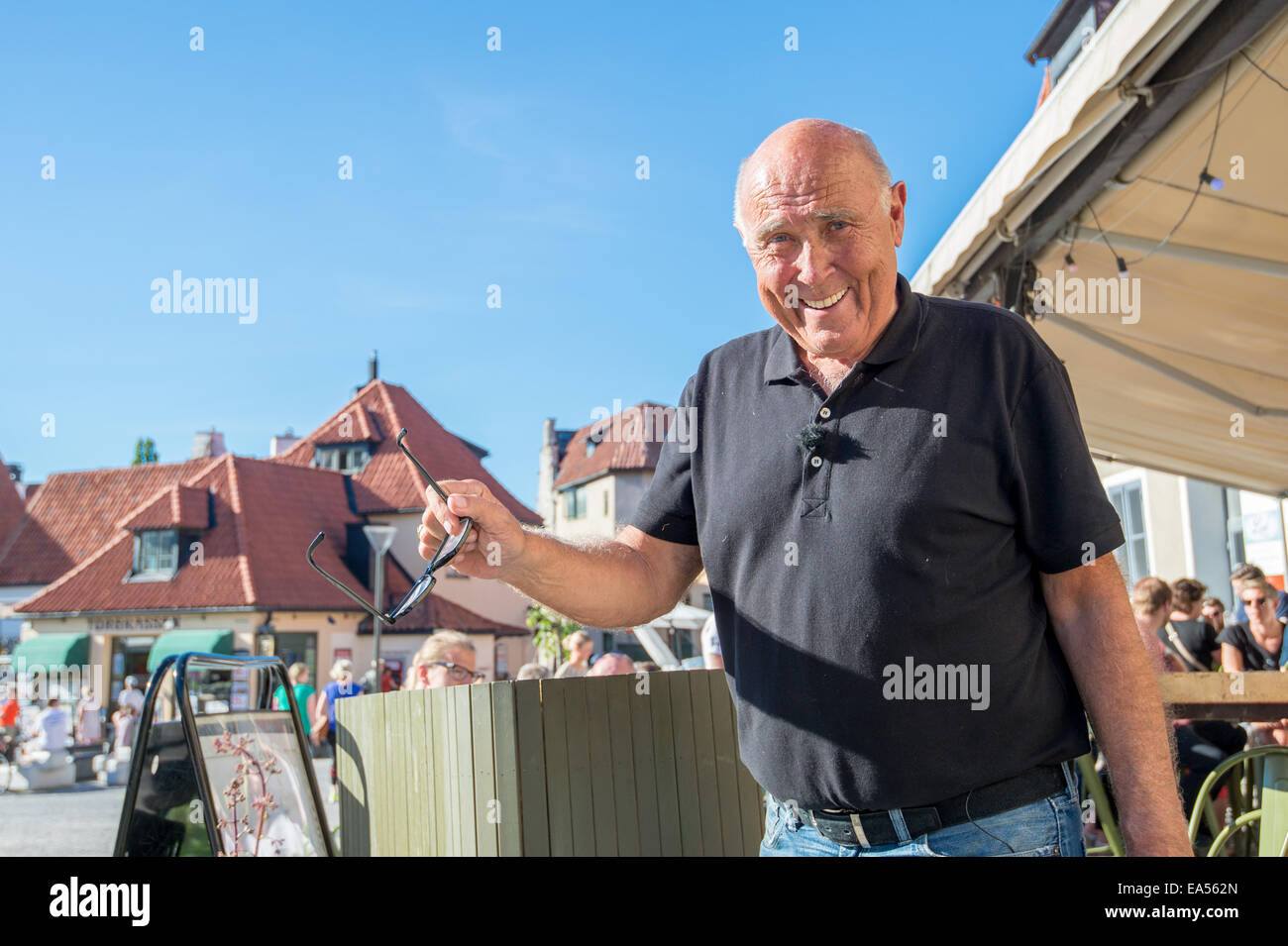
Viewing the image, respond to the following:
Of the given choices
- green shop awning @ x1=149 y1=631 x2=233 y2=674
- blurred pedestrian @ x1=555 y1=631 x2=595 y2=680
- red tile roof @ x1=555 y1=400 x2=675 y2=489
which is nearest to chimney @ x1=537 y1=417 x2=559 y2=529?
red tile roof @ x1=555 y1=400 x2=675 y2=489

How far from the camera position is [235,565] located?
33000 millimetres

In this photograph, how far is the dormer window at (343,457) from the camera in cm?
3984

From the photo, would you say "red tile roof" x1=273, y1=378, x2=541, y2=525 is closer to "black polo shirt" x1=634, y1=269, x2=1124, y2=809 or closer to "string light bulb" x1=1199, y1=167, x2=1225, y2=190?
"string light bulb" x1=1199, y1=167, x2=1225, y2=190

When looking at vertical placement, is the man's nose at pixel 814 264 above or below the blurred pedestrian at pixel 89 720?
above

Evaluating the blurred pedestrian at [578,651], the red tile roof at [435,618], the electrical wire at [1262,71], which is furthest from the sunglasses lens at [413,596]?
the red tile roof at [435,618]

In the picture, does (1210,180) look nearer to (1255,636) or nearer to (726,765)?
(726,765)

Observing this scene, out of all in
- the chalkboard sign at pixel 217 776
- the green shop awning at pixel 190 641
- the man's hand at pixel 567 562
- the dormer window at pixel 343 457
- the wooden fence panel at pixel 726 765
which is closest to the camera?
the man's hand at pixel 567 562

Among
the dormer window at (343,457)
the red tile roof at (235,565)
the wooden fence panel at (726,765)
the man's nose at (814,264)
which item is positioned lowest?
the wooden fence panel at (726,765)

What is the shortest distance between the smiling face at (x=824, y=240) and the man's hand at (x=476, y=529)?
51cm

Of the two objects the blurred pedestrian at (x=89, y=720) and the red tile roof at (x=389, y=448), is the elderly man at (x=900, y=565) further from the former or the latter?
the red tile roof at (x=389, y=448)

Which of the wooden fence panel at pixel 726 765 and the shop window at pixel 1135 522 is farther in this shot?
the shop window at pixel 1135 522

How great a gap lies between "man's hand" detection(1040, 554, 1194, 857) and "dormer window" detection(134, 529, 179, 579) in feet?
115

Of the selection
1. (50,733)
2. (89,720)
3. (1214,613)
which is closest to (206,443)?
(89,720)
